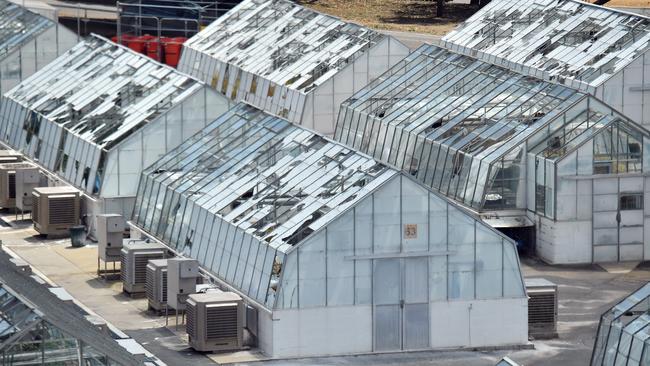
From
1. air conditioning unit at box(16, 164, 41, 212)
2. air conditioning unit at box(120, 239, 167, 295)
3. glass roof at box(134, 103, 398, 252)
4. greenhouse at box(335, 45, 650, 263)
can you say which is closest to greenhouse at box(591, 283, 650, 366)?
glass roof at box(134, 103, 398, 252)

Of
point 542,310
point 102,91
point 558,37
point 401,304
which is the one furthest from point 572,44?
point 401,304

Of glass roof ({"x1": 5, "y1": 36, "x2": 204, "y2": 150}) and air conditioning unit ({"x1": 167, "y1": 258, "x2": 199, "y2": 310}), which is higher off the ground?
glass roof ({"x1": 5, "y1": 36, "x2": 204, "y2": 150})

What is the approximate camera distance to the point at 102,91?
79.9 m

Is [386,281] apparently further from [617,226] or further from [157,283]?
[617,226]

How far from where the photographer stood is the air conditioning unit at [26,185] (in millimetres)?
76062

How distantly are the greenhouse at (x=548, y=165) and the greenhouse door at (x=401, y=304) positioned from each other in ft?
39.9

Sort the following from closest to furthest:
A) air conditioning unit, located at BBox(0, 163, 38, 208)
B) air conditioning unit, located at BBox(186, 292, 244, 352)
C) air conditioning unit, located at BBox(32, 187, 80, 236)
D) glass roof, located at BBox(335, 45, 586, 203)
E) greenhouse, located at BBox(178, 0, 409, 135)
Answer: air conditioning unit, located at BBox(186, 292, 244, 352) → glass roof, located at BBox(335, 45, 586, 203) → air conditioning unit, located at BBox(32, 187, 80, 236) → air conditioning unit, located at BBox(0, 163, 38, 208) → greenhouse, located at BBox(178, 0, 409, 135)

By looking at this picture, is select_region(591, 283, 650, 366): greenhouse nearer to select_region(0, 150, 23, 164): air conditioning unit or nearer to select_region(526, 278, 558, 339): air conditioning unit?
select_region(526, 278, 558, 339): air conditioning unit

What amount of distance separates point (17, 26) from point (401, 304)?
44.5 metres

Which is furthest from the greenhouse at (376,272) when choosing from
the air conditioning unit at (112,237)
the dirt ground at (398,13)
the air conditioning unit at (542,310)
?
the dirt ground at (398,13)

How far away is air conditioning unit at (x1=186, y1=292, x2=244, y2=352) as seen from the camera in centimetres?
5691

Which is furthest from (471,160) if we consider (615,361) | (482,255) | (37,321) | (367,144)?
(37,321)

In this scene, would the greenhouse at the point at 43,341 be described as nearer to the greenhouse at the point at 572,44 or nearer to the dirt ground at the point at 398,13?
the greenhouse at the point at 572,44

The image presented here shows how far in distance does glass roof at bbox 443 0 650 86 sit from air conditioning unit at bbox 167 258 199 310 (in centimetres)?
2401
